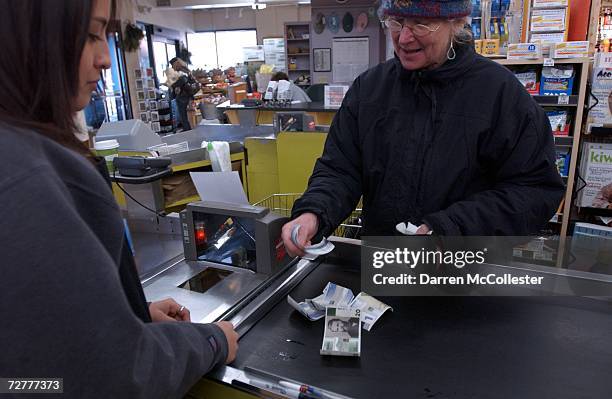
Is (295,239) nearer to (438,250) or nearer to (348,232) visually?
(438,250)

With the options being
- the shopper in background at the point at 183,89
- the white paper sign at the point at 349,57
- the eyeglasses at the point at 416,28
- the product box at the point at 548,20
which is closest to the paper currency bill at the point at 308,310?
the eyeglasses at the point at 416,28

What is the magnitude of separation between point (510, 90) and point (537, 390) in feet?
2.69

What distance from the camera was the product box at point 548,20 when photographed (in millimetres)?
3615

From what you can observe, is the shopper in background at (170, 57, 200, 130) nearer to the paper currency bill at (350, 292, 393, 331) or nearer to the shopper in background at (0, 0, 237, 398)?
the paper currency bill at (350, 292, 393, 331)

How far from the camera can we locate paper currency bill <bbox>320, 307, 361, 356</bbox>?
3.07 feet

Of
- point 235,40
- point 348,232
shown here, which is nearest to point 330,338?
point 348,232

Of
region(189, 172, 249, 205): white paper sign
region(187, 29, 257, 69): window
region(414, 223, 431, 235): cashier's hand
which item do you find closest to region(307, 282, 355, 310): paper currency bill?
region(414, 223, 431, 235): cashier's hand

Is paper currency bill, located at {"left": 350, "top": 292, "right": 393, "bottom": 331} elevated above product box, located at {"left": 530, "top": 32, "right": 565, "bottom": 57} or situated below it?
below

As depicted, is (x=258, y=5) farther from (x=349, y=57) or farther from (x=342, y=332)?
(x=342, y=332)

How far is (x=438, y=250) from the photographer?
4.13 feet

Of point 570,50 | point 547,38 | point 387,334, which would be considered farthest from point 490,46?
point 387,334

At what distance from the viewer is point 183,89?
31.9 ft

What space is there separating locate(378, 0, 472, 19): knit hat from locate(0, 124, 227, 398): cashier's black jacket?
0.99m

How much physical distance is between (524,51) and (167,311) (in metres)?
3.65
